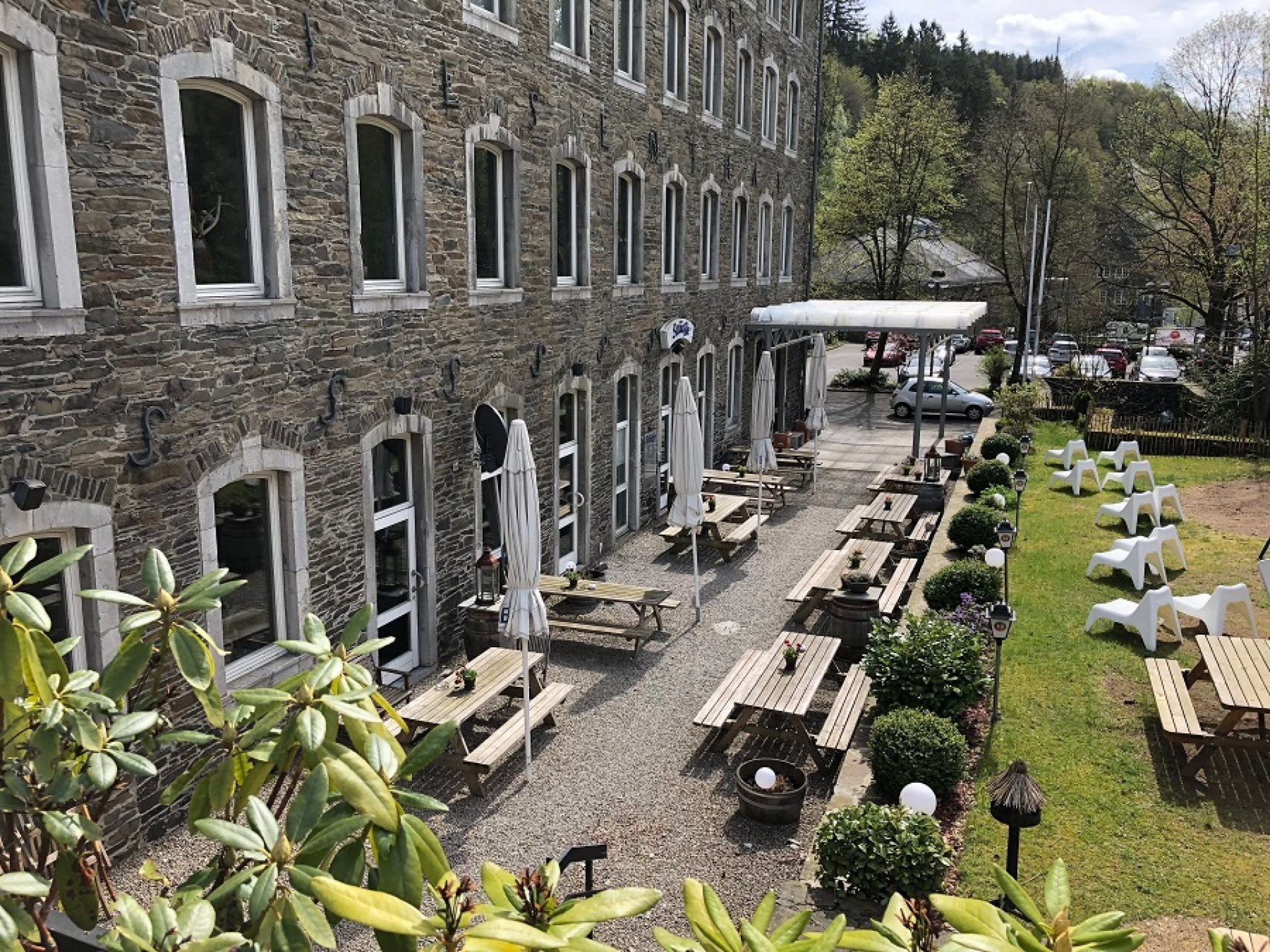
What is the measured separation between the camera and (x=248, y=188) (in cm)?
795

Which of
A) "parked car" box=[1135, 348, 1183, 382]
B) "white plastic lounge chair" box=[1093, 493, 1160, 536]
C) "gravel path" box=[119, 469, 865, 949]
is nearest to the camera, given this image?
"gravel path" box=[119, 469, 865, 949]

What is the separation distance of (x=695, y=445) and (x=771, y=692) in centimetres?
464

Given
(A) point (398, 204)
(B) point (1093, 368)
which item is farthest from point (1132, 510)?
(B) point (1093, 368)

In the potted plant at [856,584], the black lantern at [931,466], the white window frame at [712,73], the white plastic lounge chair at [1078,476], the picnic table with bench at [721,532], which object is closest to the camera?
the potted plant at [856,584]

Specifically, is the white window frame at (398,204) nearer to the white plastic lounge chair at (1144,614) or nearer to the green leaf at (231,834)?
the green leaf at (231,834)

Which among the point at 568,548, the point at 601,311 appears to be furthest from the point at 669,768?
the point at 601,311

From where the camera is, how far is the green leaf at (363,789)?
96.2 inches

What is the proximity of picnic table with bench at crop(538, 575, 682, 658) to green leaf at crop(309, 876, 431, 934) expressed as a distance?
9209mm

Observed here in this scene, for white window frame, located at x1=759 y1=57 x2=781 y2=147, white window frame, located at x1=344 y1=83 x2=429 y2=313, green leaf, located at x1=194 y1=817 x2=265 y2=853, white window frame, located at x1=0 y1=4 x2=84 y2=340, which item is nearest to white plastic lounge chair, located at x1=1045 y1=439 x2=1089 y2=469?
white window frame, located at x1=759 y1=57 x2=781 y2=147

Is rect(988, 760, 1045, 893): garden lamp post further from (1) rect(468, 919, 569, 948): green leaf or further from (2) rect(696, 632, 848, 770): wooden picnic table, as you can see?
(1) rect(468, 919, 569, 948): green leaf

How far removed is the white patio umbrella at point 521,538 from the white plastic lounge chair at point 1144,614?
7.07 m

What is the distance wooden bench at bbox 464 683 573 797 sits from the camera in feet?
27.0

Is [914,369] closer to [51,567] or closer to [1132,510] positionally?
[1132,510]

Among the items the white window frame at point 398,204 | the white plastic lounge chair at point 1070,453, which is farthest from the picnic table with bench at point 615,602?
the white plastic lounge chair at point 1070,453
